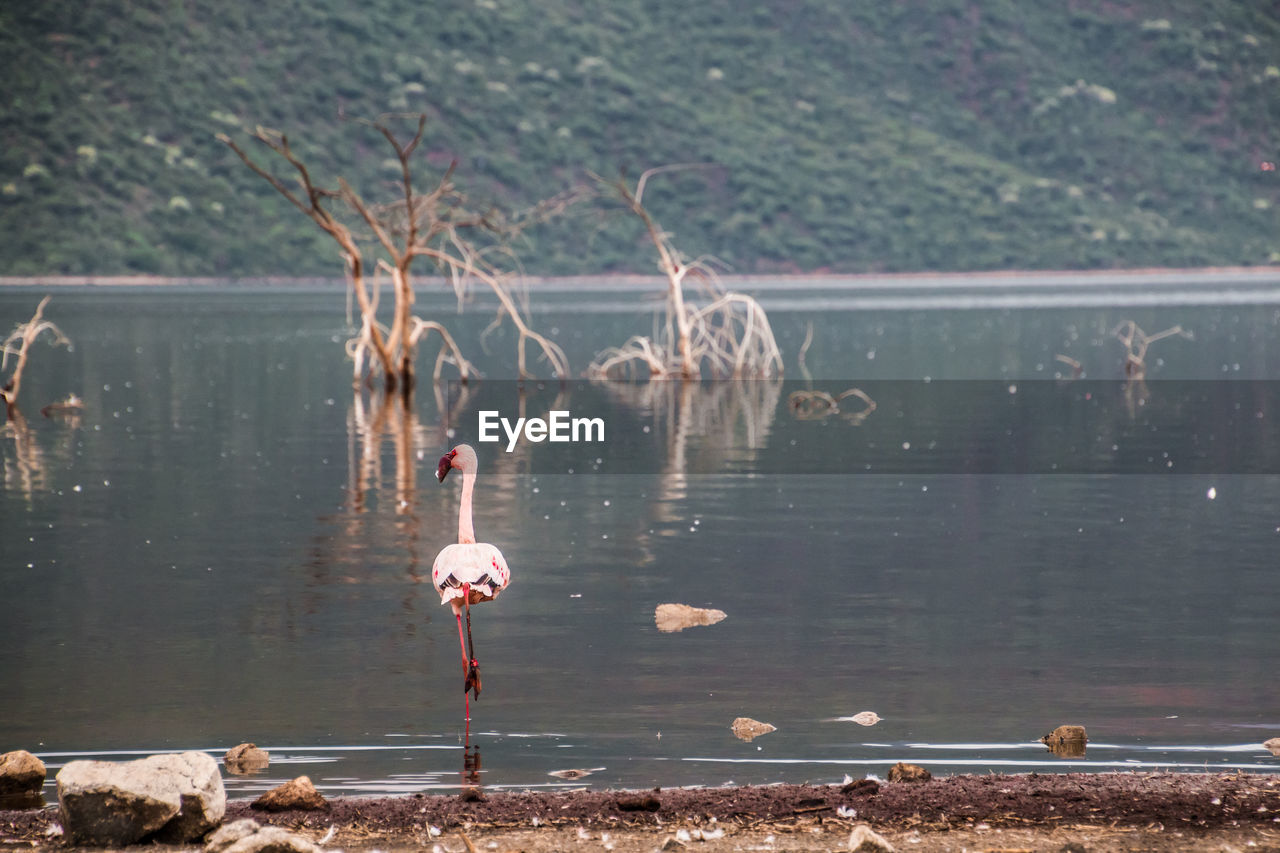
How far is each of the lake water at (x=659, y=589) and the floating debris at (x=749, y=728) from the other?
0.27 ft

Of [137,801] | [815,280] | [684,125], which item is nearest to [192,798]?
[137,801]

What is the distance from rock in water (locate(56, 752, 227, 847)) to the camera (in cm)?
782

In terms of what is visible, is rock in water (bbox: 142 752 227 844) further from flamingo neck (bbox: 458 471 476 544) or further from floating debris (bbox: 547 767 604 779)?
flamingo neck (bbox: 458 471 476 544)

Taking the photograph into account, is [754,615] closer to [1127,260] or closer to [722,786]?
[722,786]

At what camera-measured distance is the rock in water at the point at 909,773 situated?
29.0 feet

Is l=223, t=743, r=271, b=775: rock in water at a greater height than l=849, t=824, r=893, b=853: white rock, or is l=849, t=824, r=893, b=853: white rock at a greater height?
l=849, t=824, r=893, b=853: white rock

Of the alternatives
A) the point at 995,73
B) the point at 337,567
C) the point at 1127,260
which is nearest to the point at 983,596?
the point at 337,567

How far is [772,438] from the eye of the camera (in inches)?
1120

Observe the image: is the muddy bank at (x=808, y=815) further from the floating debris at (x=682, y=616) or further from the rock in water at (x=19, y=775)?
the floating debris at (x=682, y=616)

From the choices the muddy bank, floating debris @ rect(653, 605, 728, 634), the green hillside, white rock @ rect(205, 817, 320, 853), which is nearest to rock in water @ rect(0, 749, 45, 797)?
the muddy bank

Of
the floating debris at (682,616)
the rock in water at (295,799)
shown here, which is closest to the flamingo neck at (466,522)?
the rock in water at (295,799)

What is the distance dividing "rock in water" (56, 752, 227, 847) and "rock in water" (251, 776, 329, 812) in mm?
367

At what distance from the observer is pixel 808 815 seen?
8.17 meters

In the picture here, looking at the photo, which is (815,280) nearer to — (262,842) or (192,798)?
(192,798)
